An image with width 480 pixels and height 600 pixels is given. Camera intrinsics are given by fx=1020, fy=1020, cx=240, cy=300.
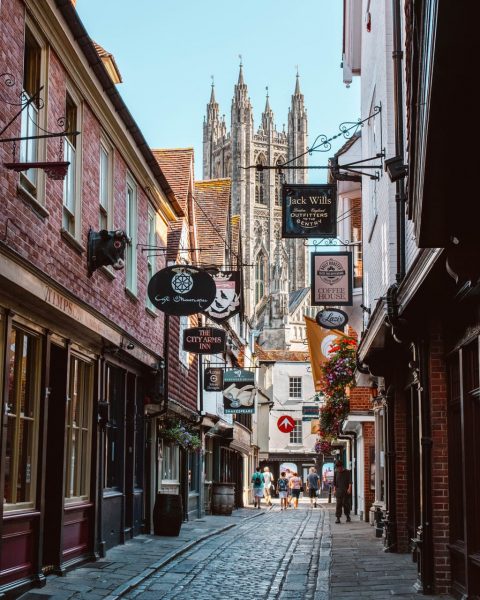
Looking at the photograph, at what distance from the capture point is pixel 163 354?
829 inches

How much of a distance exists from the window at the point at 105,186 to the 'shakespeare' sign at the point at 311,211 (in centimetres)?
277

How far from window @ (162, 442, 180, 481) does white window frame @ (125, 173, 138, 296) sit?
5653 millimetres

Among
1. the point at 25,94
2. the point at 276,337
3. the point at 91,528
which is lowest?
the point at 91,528

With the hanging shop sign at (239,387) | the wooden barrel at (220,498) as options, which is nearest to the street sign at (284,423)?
the wooden barrel at (220,498)

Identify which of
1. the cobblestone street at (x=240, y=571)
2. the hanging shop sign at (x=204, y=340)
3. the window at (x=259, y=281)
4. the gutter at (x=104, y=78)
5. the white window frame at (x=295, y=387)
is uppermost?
the window at (x=259, y=281)

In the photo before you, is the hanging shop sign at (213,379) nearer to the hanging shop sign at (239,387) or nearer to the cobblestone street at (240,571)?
the hanging shop sign at (239,387)

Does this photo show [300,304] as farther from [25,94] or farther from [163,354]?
[25,94]

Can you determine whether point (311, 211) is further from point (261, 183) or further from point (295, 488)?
point (261, 183)

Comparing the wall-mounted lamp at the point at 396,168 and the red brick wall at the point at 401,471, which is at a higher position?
the wall-mounted lamp at the point at 396,168

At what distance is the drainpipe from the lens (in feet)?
42.0

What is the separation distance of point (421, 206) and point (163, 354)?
15.0 m

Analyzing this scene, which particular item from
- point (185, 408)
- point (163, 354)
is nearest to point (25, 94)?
point (163, 354)

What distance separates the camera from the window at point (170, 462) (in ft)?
73.9

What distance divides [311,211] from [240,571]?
5795mm
